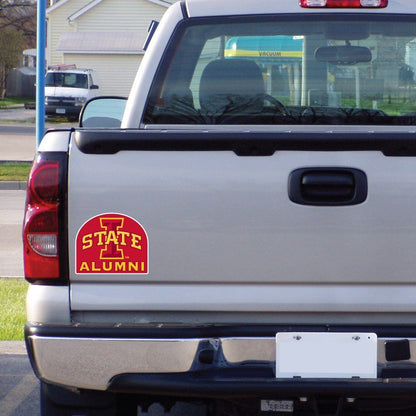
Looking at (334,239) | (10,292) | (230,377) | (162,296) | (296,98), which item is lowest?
(10,292)

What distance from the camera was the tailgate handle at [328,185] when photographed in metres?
3.15

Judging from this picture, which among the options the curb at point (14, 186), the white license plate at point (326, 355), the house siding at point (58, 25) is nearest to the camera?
the white license plate at point (326, 355)

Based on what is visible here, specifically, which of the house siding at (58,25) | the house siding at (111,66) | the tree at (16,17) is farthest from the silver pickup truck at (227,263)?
the tree at (16,17)

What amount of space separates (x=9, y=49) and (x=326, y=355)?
187 feet

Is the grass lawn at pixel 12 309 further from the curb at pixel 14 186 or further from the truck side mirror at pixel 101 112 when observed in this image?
the curb at pixel 14 186

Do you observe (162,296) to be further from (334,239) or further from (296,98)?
(296,98)

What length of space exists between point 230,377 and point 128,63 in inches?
1603

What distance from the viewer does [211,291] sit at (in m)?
3.18

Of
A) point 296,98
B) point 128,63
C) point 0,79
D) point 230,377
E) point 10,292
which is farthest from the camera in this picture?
point 0,79

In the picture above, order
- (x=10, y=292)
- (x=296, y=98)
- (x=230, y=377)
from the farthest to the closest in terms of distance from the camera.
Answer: (x=10, y=292) < (x=296, y=98) < (x=230, y=377)

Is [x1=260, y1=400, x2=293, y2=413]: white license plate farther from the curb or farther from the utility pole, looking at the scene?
the curb

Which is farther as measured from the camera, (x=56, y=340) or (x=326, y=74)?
(x=326, y=74)

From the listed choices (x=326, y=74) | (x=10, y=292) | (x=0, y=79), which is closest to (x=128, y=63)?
(x=0, y=79)

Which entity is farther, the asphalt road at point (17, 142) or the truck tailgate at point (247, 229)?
the asphalt road at point (17, 142)
